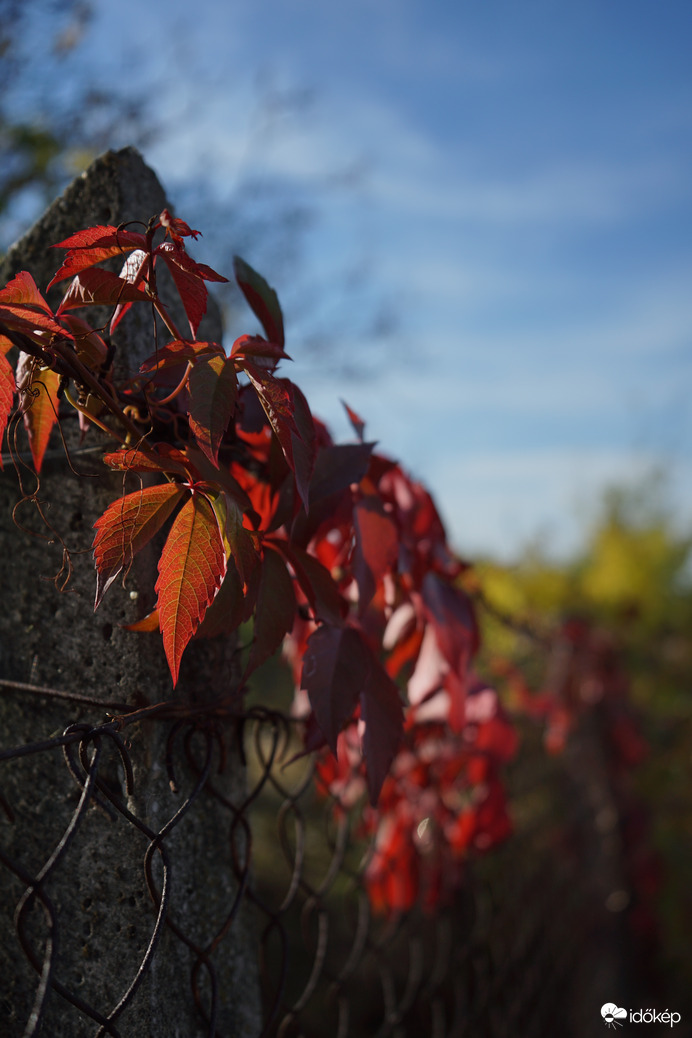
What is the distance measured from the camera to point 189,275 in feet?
1.59

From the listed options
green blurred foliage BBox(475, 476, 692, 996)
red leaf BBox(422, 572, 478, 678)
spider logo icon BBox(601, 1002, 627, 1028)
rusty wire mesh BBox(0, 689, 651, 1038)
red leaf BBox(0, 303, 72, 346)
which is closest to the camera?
red leaf BBox(0, 303, 72, 346)

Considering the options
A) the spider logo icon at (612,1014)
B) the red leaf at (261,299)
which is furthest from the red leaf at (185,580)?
the spider logo icon at (612,1014)

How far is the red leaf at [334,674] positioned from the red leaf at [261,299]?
0.26 metres

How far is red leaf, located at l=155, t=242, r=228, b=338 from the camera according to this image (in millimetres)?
459

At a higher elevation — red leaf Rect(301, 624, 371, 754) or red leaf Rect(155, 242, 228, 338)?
red leaf Rect(155, 242, 228, 338)

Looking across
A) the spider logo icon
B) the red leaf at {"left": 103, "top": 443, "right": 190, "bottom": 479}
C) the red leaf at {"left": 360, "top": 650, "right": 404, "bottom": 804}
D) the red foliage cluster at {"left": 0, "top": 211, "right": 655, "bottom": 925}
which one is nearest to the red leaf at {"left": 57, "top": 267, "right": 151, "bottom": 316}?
the red foliage cluster at {"left": 0, "top": 211, "right": 655, "bottom": 925}

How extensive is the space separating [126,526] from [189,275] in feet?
0.57

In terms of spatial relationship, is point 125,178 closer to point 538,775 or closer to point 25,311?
point 25,311

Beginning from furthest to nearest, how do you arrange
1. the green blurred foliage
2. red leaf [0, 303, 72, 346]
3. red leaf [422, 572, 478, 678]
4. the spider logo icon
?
the green blurred foliage → the spider logo icon → red leaf [422, 572, 478, 678] → red leaf [0, 303, 72, 346]

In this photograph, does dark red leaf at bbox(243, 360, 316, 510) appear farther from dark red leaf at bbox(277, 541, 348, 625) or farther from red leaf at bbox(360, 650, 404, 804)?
red leaf at bbox(360, 650, 404, 804)

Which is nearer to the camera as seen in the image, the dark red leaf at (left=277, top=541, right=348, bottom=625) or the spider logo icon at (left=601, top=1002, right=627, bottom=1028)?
the dark red leaf at (left=277, top=541, right=348, bottom=625)

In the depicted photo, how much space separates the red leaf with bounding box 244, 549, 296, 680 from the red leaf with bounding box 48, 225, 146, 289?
244 mm

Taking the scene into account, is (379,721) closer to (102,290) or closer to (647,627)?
(102,290)

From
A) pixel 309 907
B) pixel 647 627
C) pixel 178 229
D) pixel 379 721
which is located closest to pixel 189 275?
pixel 178 229
